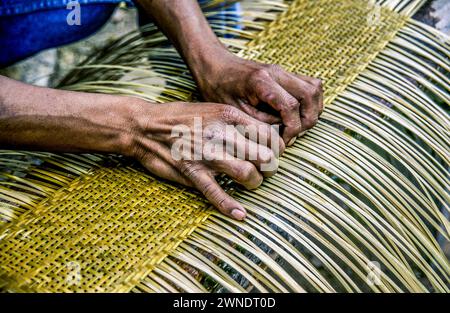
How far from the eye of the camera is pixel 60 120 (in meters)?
0.98

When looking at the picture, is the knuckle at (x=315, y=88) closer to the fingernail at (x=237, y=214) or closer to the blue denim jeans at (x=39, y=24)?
the fingernail at (x=237, y=214)

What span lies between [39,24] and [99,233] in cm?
68

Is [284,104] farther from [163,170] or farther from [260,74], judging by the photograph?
[163,170]

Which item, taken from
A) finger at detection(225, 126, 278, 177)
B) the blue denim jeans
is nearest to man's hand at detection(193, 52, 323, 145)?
finger at detection(225, 126, 278, 177)

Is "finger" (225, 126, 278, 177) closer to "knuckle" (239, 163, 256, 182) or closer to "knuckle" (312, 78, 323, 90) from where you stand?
"knuckle" (239, 163, 256, 182)

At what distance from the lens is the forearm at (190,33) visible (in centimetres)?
119

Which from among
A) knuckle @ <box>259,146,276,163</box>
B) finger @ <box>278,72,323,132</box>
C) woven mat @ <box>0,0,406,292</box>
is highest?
finger @ <box>278,72,323,132</box>

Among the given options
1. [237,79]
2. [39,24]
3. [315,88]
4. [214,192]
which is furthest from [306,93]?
[39,24]

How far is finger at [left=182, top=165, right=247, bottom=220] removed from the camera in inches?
36.7

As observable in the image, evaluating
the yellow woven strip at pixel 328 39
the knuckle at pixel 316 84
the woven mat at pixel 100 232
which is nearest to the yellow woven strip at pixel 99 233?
the woven mat at pixel 100 232

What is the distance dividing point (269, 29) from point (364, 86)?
0.30 metres

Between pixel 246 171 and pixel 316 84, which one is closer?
pixel 246 171

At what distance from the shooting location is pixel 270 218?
Result: 942 millimetres

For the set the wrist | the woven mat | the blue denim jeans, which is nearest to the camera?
the woven mat
